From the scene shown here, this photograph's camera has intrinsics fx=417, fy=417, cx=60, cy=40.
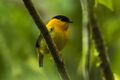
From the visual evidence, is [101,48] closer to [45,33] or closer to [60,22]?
[45,33]

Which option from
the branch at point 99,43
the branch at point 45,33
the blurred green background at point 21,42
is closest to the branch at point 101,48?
the branch at point 99,43

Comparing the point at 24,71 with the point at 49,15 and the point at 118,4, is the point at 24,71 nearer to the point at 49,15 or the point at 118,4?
the point at 118,4

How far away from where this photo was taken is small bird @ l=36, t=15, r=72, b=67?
9.23 feet

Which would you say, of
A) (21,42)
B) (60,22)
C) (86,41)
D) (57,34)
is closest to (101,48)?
(86,41)

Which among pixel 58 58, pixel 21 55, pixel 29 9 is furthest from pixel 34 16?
pixel 21 55

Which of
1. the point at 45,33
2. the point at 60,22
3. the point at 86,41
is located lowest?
the point at 60,22

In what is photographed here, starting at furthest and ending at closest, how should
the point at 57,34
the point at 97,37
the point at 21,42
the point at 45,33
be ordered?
the point at 57,34, the point at 21,42, the point at 45,33, the point at 97,37

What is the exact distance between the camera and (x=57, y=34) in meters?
3.22

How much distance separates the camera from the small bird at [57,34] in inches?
111

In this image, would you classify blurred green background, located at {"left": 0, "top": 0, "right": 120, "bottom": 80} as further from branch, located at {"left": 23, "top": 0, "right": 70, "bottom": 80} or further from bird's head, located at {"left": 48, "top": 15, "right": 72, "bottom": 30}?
bird's head, located at {"left": 48, "top": 15, "right": 72, "bottom": 30}

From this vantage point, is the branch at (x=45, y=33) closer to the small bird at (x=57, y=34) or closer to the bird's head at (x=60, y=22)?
the small bird at (x=57, y=34)

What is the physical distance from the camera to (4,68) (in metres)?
1.99

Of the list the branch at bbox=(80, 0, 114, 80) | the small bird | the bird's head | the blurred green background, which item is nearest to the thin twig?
the branch at bbox=(80, 0, 114, 80)

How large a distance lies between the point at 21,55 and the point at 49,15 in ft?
4.25
